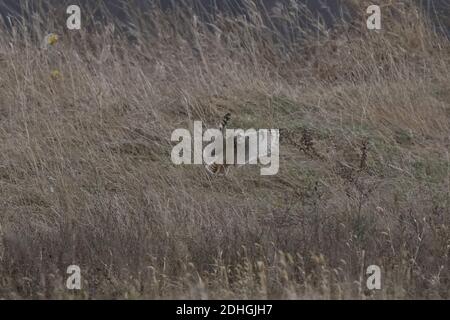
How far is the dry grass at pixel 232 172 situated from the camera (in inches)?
214

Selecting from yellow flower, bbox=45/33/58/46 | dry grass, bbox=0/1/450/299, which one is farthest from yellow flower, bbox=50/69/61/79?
yellow flower, bbox=45/33/58/46

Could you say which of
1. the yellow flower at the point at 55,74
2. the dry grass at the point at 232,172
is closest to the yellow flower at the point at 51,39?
the dry grass at the point at 232,172

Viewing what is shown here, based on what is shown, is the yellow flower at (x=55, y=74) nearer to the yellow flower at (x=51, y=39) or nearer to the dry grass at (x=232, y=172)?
the dry grass at (x=232, y=172)

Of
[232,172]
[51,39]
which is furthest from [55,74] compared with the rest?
[232,172]

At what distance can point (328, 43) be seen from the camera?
9.33 metres

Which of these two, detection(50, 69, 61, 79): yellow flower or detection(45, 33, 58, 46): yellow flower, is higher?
detection(45, 33, 58, 46): yellow flower

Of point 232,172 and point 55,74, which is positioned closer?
point 232,172

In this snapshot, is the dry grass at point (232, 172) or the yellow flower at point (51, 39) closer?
the dry grass at point (232, 172)

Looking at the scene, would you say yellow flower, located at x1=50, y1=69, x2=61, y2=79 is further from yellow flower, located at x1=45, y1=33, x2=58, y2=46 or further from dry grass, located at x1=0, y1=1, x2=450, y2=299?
yellow flower, located at x1=45, y1=33, x2=58, y2=46

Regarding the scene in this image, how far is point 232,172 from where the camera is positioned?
23.4 ft

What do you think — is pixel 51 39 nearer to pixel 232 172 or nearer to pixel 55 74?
pixel 55 74

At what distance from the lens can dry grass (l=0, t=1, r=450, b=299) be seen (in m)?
5.44

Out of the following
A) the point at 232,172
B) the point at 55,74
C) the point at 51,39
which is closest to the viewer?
the point at 232,172
